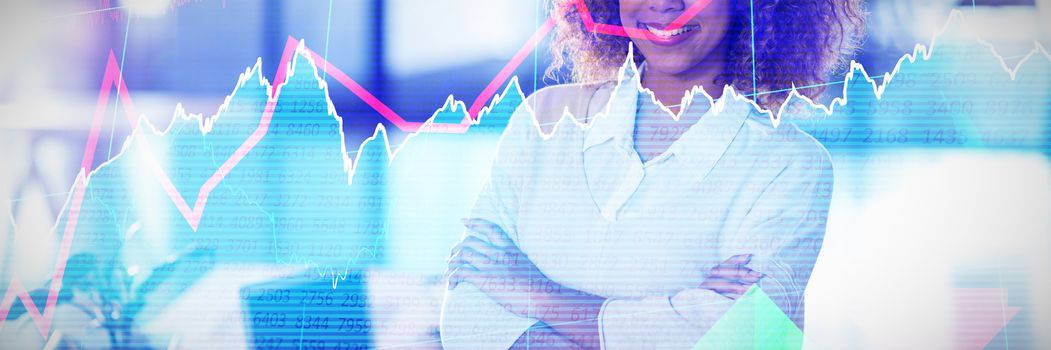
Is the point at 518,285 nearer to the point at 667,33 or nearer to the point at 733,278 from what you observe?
the point at 733,278

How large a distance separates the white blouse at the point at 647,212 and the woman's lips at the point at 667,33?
0.31ft

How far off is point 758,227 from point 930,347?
516mm

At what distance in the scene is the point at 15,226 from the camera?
1.78 m

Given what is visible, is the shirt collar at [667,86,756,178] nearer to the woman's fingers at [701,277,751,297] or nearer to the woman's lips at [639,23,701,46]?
the woman's lips at [639,23,701,46]

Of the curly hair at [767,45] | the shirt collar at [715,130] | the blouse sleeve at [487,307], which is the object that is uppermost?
the curly hair at [767,45]

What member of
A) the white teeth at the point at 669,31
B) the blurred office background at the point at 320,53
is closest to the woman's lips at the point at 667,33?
the white teeth at the point at 669,31

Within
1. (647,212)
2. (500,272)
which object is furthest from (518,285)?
(647,212)

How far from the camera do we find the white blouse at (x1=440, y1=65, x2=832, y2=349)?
1.68 metres

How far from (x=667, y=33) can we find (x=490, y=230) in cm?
62

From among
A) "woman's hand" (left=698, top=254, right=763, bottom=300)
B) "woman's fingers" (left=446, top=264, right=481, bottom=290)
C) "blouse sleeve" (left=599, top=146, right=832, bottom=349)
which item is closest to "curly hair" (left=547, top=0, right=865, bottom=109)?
"blouse sleeve" (left=599, top=146, right=832, bottom=349)

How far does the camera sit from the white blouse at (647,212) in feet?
5.51

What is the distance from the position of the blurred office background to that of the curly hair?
2.1 inches

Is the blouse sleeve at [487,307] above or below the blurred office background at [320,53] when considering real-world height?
below

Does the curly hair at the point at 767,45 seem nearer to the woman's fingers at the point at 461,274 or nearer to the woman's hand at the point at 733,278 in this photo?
the woman's hand at the point at 733,278
